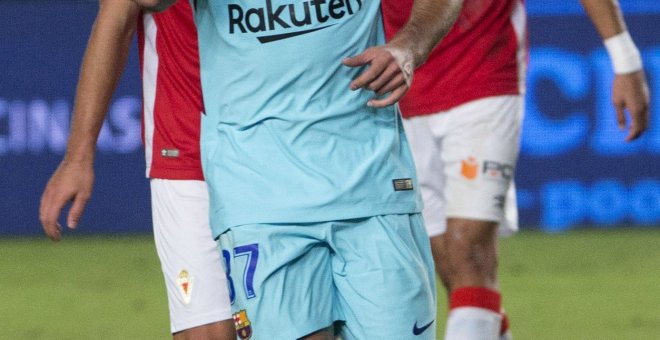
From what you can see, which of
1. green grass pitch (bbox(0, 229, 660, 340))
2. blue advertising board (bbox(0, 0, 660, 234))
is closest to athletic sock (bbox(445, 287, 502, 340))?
green grass pitch (bbox(0, 229, 660, 340))

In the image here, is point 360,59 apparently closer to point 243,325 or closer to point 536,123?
point 243,325

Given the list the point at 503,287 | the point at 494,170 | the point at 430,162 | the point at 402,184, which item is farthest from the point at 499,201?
the point at 503,287

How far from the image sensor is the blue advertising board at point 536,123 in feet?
34.0

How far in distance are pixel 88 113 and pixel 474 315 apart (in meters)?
1.89

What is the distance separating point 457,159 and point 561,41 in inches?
199

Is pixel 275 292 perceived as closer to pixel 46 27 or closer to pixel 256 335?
pixel 256 335

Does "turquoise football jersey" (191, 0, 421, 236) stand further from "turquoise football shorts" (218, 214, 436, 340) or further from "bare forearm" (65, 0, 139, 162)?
"bare forearm" (65, 0, 139, 162)

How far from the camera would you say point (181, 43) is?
14.9 ft

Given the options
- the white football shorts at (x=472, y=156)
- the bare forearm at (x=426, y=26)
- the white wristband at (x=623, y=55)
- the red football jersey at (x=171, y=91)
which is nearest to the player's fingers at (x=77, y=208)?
the bare forearm at (x=426, y=26)

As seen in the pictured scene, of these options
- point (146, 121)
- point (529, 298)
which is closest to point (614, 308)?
point (529, 298)

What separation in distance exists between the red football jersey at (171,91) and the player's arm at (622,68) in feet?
4.60

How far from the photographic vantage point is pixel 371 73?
3.35 m

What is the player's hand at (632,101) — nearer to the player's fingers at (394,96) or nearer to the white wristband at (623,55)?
the white wristband at (623,55)

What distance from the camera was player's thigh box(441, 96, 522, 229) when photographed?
5.38m
